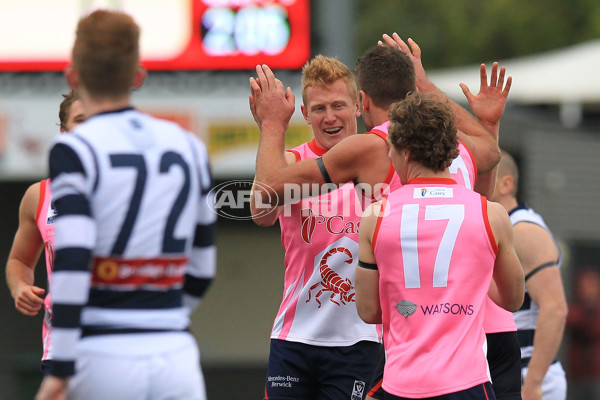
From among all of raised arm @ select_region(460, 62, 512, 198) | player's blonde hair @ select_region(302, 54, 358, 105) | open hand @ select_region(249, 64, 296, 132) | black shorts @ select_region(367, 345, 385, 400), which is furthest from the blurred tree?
black shorts @ select_region(367, 345, 385, 400)

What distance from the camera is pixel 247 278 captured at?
14539 mm

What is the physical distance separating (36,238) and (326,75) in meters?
1.85

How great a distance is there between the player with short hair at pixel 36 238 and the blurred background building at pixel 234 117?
569 cm

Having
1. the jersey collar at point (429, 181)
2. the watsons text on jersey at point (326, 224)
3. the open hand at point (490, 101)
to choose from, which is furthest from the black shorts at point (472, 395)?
the open hand at point (490, 101)

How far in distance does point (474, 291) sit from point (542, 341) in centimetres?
227

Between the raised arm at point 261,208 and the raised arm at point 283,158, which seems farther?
the raised arm at point 261,208

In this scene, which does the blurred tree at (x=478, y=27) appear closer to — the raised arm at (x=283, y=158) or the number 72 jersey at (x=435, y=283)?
the raised arm at (x=283, y=158)

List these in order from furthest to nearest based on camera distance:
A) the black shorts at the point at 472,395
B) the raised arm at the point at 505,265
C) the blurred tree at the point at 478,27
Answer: the blurred tree at the point at 478,27 → the raised arm at the point at 505,265 → the black shorts at the point at 472,395

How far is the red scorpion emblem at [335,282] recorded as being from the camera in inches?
210

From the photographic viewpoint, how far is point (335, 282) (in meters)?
5.35

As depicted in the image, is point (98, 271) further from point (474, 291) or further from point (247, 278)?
point (247, 278)

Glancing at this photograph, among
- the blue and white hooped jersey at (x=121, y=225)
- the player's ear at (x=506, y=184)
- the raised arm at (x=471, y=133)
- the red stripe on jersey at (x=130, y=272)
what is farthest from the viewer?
the player's ear at (x=506, y=184)

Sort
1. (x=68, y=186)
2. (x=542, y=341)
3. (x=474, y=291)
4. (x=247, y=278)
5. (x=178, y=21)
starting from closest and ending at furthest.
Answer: (x=68, y=186)
(x=474, y=291)
(x=542, y=341)
(x=178, y=21)
(x=247, y=278)

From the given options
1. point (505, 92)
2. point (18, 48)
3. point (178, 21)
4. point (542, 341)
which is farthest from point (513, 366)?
point (18, 48)
